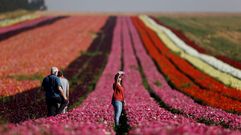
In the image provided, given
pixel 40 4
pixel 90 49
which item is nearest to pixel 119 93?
pixel 90 49

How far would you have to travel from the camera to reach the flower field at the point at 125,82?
16.7m

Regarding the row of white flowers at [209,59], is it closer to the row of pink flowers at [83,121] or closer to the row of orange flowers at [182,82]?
the row of orange flowers at [182,82]

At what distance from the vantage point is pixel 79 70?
48.4 meters

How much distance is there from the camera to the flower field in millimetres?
16688

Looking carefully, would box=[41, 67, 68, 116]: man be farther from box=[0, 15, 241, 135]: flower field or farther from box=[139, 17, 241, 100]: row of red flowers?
box=[139, 17, 241, 100]: row of red flowers

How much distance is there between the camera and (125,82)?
4153 cm

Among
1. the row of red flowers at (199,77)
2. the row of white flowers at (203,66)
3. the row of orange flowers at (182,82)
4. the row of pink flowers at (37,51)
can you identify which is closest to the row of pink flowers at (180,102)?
the row of orange flowers at (182,82)

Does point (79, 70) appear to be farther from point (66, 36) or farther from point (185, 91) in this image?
point (66, 36)

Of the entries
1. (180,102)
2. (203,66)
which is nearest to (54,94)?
(180,102)

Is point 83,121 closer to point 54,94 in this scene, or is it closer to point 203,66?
point 54,94

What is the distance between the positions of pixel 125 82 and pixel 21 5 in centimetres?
10586

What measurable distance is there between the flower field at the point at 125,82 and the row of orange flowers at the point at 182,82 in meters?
0.05

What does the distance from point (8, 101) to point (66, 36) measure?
167 ft

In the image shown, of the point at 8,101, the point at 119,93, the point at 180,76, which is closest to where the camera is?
the point at 119,93
